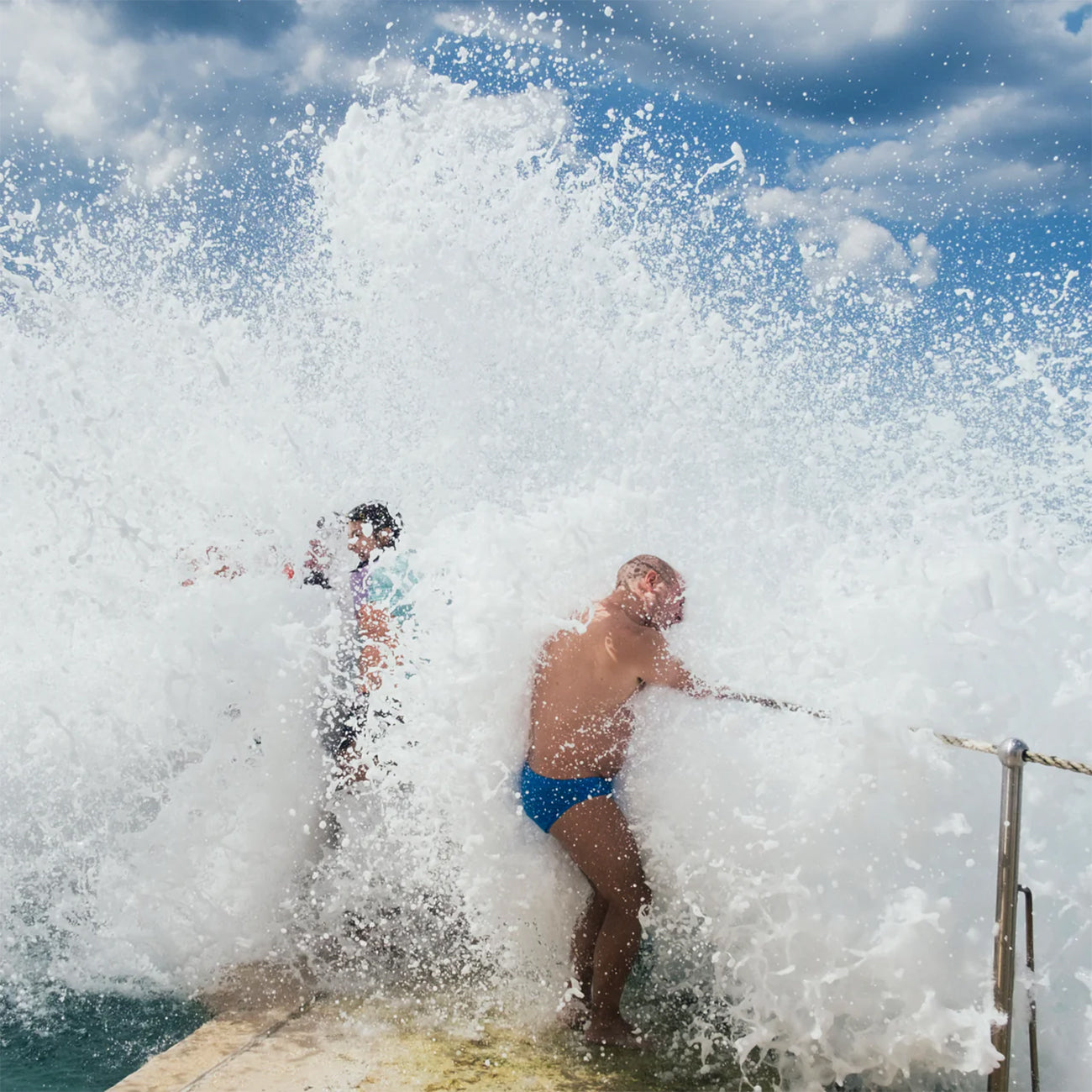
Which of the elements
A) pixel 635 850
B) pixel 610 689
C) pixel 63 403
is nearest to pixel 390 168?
pixel 63 403

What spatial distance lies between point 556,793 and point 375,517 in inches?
67.2

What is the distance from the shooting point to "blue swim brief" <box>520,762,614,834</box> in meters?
3.21

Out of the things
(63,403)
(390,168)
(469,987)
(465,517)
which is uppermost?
(390,168)

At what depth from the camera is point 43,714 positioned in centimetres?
502

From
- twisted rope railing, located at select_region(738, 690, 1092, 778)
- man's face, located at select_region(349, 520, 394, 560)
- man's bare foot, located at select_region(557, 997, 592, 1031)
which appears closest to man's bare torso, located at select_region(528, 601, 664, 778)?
twisted rope railing, located at select_region(738, 690, 1092, 778)

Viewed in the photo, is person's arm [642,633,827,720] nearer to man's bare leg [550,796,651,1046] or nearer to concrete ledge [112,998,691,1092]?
man's bare leg [550,796,651,1046]

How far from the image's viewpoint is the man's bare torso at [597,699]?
10.4 feet

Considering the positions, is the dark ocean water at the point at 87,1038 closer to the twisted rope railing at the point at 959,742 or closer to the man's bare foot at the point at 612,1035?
the man's bare foot at the point at 612,1035

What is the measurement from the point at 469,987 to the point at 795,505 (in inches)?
97.8

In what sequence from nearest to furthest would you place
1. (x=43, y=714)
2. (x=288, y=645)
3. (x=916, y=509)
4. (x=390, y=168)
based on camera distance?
(x=916, y=509)
(x=288, y=645)
(x=43, y=714)
(x=390, y=168)

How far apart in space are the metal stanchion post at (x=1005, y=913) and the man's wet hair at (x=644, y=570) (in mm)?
1084

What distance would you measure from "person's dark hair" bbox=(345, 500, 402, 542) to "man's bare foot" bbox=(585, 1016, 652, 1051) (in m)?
2.15

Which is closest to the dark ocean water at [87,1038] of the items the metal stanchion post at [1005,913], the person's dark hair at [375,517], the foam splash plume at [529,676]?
the foam splash plume at [529,676]

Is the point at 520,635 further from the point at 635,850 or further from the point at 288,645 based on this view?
the point at 288,645
